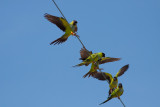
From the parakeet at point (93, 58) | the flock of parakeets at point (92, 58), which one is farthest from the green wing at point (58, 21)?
the parakeet at point (93, 58)

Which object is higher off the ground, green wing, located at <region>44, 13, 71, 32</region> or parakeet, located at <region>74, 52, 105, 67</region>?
green wing, located at <region>44, 13, 71, 32</region>

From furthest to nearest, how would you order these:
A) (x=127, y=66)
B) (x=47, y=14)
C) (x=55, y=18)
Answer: (x=127, y=66) → (x=55, y=18) → (x=47, y=14)

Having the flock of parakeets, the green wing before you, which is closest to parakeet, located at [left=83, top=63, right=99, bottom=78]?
the flock of parakeets

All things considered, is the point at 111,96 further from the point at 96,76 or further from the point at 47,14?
the point at 47,14

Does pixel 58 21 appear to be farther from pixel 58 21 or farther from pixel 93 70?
pixel 93 70

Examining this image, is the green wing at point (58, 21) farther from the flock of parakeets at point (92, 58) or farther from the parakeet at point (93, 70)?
the parakeet at point (93, 70)

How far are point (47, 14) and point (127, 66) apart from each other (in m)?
3.30

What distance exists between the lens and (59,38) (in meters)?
7.66

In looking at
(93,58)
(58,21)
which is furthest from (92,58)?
(58,21)

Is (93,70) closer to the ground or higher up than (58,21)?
closer to the ground

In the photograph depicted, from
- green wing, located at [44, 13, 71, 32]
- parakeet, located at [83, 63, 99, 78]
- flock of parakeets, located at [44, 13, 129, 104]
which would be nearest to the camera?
green wing, located at [44, 13, 71, 32]

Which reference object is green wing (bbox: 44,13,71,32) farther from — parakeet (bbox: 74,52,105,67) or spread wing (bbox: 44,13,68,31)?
parakeet (bbox: 74,52,105,67)

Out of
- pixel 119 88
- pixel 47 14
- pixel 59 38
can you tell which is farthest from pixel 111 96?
pixel 47 14

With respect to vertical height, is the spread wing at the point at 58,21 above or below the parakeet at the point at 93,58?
above
